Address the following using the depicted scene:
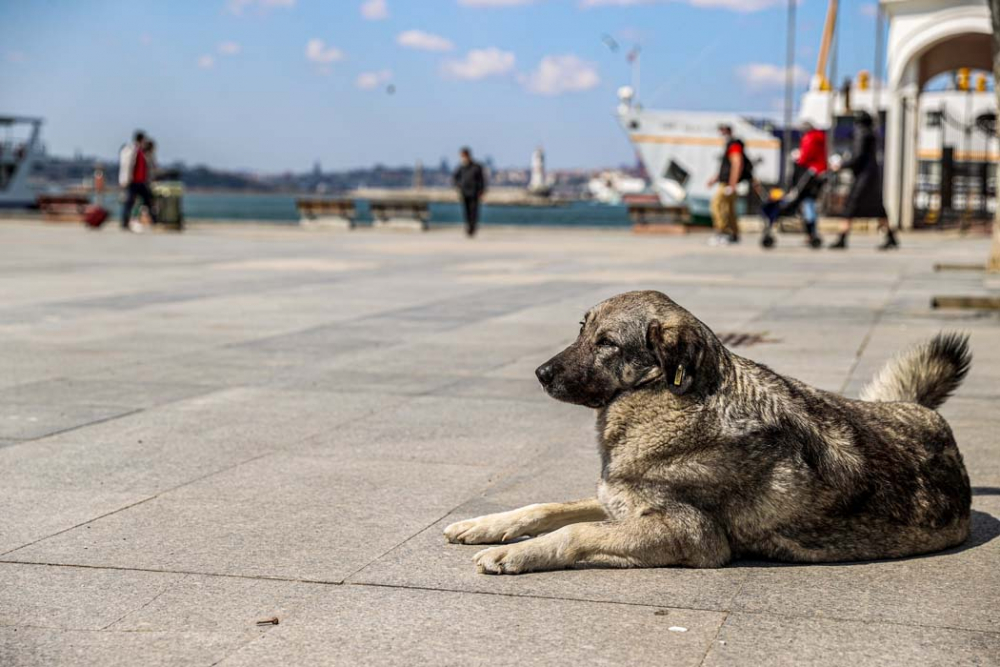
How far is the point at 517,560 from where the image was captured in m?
4.41

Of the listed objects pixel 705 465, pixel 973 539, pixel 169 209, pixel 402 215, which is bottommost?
pixel 973 539

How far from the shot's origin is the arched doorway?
30.1 meters

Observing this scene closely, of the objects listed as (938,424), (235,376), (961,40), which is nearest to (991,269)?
(235,376)

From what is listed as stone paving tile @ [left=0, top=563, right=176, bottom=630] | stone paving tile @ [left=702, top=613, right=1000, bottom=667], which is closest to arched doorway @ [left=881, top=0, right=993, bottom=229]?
stone paving tile @ [left=702, top=613, right=1000, bottom=667]

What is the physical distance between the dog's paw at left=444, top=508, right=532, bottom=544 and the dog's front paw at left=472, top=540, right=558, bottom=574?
329 mm

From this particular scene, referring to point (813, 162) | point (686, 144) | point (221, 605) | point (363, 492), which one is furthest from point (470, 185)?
point (686, 144)

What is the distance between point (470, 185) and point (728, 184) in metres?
7.41

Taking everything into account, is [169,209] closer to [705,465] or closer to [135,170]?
[135,170]

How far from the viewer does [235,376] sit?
8852mm

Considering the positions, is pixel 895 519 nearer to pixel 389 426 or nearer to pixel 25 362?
pixel 389 426

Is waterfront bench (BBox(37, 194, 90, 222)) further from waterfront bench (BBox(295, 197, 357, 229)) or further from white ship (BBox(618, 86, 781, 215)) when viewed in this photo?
white ship (BBox(618, 86, 781, 215))

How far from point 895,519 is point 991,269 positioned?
11.8 m

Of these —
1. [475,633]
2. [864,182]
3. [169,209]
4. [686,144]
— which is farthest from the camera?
[686,144]

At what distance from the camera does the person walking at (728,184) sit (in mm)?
24250
